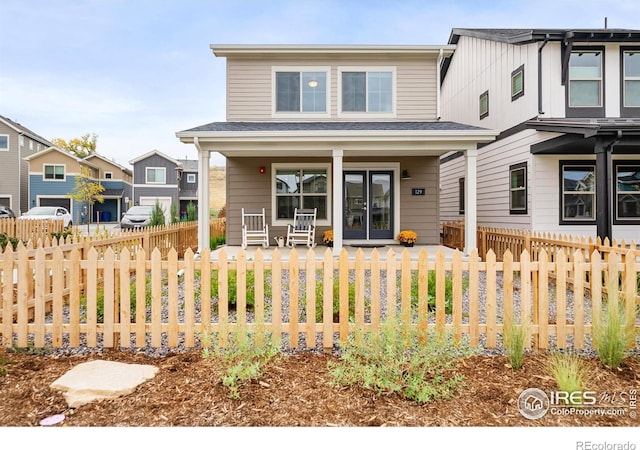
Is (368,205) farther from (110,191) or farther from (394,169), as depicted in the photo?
(110,191)

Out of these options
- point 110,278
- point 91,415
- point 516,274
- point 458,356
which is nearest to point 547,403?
point 458,356

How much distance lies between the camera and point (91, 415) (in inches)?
94.7

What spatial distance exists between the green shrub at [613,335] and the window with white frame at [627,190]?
826 cm

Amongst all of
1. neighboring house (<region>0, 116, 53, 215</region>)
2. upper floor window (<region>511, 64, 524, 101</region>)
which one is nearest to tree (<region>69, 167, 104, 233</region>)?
neighboring house (<region>0, 116, 53, 215</region>)

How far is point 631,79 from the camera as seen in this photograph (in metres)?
9.46

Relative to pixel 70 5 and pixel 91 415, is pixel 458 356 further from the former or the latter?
pixel 70 5

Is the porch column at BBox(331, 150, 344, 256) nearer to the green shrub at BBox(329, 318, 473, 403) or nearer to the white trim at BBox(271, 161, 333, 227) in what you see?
the white trim at BBox(271, 161, 333, 227)

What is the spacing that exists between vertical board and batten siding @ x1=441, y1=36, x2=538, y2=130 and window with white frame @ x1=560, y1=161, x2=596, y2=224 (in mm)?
1687

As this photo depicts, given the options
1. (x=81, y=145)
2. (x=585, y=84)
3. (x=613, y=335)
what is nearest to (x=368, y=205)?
(x=585, y=84)

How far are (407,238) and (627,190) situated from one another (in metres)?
5.58

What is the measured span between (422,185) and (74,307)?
29.3 ft

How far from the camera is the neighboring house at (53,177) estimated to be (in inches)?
1186

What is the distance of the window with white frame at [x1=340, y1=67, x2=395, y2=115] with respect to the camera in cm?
1069

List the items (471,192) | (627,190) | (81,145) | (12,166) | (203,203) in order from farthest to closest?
(81,145) → (12,166) → (627,190) → (203,203) → (471,192)
